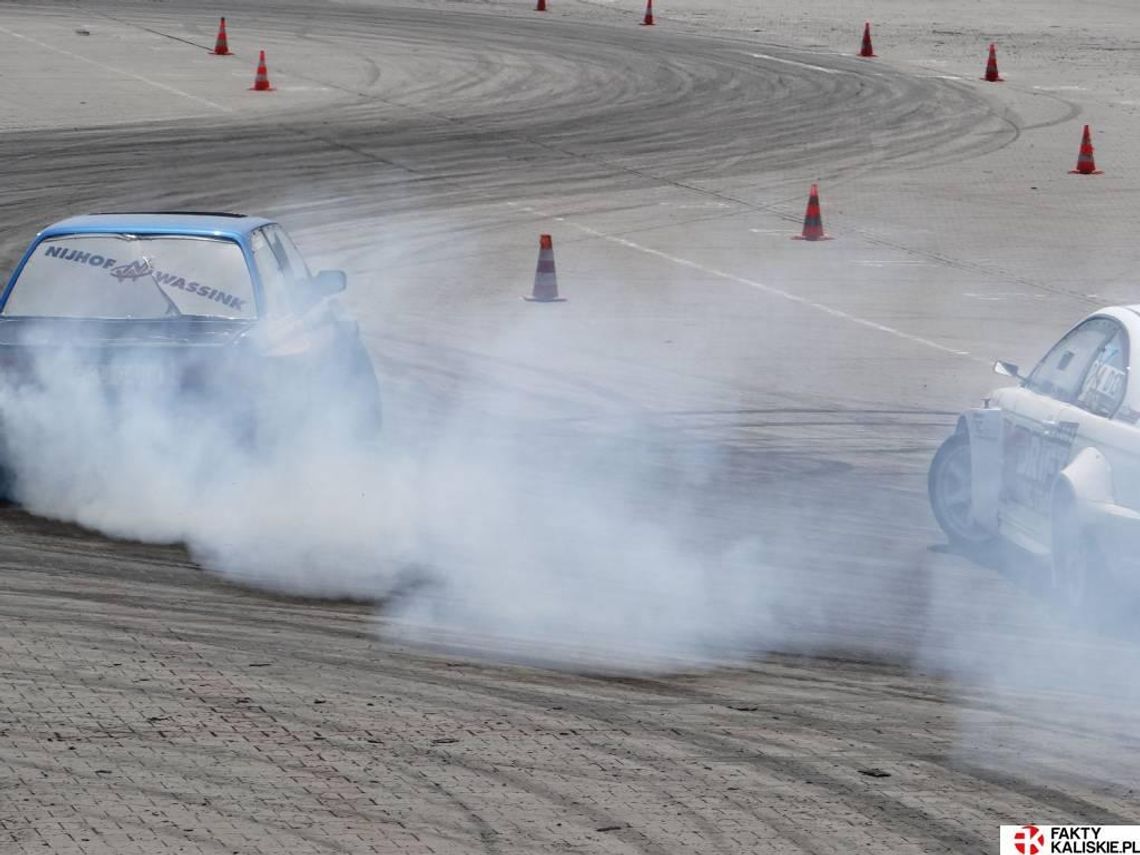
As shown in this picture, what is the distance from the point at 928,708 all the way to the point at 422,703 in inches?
74.4

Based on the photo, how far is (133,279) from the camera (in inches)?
440

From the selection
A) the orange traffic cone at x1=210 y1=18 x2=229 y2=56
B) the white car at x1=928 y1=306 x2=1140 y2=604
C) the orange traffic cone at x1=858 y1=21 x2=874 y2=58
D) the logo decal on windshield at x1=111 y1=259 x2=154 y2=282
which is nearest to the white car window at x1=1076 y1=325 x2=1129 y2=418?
the white car at x1=928 y1=306 x2=1140 y2=604

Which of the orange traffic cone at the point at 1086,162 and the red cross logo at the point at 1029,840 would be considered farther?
the orange traffic cone at the point at 1086,162

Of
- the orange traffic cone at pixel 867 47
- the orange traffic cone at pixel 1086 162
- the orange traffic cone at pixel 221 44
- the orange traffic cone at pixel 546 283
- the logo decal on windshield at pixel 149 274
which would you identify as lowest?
the orange traffic cone at pixel 546 283

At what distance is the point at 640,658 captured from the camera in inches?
339

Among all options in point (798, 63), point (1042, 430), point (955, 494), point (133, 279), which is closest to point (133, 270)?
point (133, 279)

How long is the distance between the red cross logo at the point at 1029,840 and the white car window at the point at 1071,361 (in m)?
3.88

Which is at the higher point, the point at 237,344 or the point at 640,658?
the point at 237,344

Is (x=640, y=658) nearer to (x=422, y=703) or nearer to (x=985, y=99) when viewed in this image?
(x=422, y=703)

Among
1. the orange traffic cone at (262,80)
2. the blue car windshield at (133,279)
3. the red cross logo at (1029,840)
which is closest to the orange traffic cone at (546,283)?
the blue car windshield at (133,279)

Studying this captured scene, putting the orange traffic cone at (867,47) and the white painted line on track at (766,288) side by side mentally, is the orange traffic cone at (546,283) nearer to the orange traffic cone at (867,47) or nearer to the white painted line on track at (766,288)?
the white painted line on track at (766,288)

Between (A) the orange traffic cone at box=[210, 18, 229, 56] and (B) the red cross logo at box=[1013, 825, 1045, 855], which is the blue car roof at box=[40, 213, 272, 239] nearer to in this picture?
(B) the red cross logo at box=[1013, 825, 1045, 855]

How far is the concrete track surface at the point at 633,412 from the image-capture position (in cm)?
681

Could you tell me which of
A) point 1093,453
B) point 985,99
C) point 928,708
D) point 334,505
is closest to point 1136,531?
point 1093,453
